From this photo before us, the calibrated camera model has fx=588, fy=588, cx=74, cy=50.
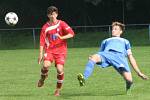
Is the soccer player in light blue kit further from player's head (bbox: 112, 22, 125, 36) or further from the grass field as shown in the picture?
the grass field

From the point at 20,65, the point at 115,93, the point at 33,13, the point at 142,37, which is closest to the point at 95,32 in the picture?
the point at 142,37

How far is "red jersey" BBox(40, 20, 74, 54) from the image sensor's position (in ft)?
40.5

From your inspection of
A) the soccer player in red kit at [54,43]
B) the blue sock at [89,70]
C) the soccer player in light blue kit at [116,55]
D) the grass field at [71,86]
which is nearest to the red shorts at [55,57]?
the soccer player in red kit at [54,43]

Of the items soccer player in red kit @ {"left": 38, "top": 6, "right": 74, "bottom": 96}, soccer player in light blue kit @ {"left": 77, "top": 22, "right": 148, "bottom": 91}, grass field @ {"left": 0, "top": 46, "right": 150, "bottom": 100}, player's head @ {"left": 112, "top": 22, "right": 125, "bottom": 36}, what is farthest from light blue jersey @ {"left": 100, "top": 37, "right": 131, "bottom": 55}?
grass field @ {"left": 0, "top": 46, "right": 150, "bottom": 100}

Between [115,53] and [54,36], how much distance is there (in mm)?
1412

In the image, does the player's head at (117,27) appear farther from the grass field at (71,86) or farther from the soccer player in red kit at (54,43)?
the grass field at (71,86)

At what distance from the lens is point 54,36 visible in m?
12.4

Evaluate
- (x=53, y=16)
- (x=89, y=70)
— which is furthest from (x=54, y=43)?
(x=89, y=70)

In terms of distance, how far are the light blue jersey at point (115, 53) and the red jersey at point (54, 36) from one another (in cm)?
93

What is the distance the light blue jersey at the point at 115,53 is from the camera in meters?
11.6

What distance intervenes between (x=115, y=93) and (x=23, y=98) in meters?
2.06

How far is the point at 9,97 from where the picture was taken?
39.7 feet

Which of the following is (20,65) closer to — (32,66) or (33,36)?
(32,66)

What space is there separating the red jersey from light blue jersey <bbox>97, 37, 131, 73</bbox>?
3.05ft
